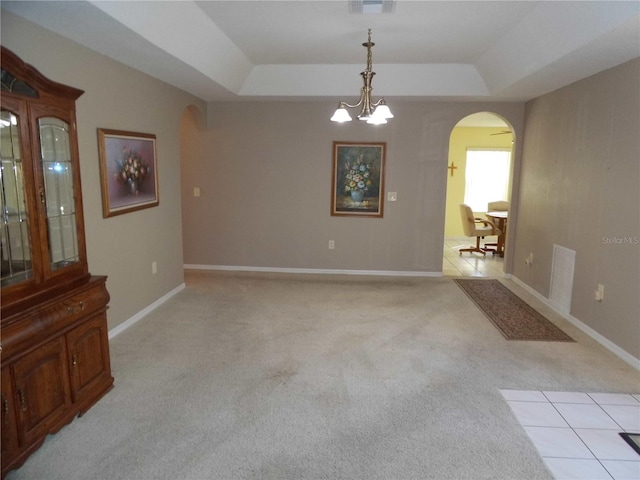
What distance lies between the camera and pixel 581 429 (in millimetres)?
2457

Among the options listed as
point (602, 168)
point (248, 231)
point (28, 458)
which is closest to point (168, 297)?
point (248, 231)

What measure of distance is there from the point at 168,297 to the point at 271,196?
1941mm

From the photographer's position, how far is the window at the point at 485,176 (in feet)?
27.6

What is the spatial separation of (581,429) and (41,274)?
3.12 meters

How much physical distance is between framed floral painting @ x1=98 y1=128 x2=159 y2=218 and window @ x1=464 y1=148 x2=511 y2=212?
247 inches

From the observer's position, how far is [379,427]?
8.00 feet

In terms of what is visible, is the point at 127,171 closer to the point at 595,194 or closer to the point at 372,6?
the point at 372,6

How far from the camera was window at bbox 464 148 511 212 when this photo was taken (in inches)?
331

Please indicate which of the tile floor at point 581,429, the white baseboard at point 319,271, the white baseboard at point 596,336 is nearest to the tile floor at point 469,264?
the white baseboard at point 319,271

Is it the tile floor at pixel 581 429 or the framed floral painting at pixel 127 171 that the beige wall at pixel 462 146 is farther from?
the framed floral painting at pixel 127 171

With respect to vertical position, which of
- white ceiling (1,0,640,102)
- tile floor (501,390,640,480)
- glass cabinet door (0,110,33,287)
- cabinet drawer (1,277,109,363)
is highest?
white ceiling (1,0,640,102)

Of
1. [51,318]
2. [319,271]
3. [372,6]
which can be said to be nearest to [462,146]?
[319,271]

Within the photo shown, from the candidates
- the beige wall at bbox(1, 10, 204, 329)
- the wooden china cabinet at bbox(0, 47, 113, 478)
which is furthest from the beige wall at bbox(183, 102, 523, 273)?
the wooden china cabinet at bbox(0, 47, 113, 478)

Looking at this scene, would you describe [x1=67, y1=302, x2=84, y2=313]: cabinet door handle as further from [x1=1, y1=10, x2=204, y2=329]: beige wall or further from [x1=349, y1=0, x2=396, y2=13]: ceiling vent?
[x1=349, y1=0, x2=396, y2=13]: ceiling vent
